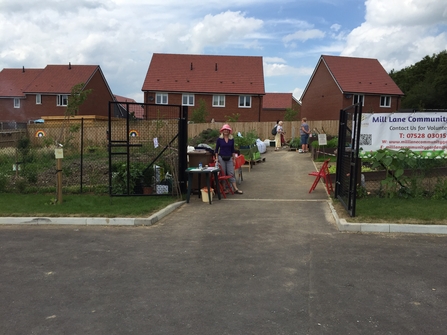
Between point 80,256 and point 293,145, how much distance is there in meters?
17.9

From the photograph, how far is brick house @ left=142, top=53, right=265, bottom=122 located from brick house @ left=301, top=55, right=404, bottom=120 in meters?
7.03

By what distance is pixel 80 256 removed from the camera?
19.4 feet

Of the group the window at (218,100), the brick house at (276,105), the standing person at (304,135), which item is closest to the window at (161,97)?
the window at (218,100)

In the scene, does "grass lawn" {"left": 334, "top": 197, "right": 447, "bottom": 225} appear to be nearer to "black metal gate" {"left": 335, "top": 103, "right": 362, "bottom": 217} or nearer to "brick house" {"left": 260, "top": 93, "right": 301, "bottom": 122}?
"black metal gate" {"left": 335, "top": 103, "right": 362, "bottom": 217}

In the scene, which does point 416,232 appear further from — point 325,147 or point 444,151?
point 325,147

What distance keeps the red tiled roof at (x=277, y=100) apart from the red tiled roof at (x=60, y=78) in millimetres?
27923

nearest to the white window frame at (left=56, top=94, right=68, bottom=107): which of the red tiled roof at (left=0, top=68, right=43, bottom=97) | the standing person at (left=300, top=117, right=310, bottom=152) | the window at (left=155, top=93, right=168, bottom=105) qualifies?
the red tiled roof at (left=0, top=68, right=43, bottom=97)

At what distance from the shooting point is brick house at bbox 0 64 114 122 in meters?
45.9

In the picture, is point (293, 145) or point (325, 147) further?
point (293, 145)

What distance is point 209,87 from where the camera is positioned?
4206 centimetres

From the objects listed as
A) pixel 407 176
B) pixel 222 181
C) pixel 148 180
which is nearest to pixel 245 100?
pixel 222 181

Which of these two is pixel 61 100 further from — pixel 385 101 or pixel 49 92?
pixel 385 101

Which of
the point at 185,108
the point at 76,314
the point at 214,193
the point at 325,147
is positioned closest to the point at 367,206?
the point at 214,193

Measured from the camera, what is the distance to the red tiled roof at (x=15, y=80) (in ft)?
160
